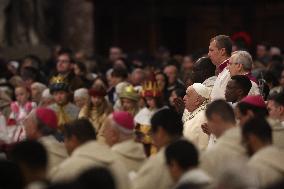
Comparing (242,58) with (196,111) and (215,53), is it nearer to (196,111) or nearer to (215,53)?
(215,53)

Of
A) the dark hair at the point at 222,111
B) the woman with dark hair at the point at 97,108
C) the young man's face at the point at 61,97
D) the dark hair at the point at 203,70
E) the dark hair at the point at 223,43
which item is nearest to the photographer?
the dark hair at the point at 222,111

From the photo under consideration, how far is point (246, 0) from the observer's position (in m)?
28.7

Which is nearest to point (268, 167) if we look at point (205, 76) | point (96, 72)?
point (205, 76)

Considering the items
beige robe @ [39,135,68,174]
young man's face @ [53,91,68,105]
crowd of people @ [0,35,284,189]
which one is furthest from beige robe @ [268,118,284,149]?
young man's face @ [53,91,68,105]

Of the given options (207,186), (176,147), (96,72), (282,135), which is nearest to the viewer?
(207,186)

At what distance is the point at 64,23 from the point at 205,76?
607 inches

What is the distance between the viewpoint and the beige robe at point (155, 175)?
9516 mm

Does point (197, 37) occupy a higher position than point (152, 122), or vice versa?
point (152, 122)

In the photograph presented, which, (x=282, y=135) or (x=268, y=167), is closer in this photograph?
(x=268, y=167)

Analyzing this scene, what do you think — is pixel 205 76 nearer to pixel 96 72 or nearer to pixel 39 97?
pixel 39 97

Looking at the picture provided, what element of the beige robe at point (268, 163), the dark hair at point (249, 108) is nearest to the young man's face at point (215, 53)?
the dark hair at point (249, 108)

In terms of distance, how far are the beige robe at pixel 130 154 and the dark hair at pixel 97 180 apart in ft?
6.18

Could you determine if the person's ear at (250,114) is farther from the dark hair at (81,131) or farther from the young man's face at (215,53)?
the young man's face at (215,53)

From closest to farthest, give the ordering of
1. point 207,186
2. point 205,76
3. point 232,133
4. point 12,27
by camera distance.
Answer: point 207,186 → point 232,133 → point 205,76 → point 12,27
